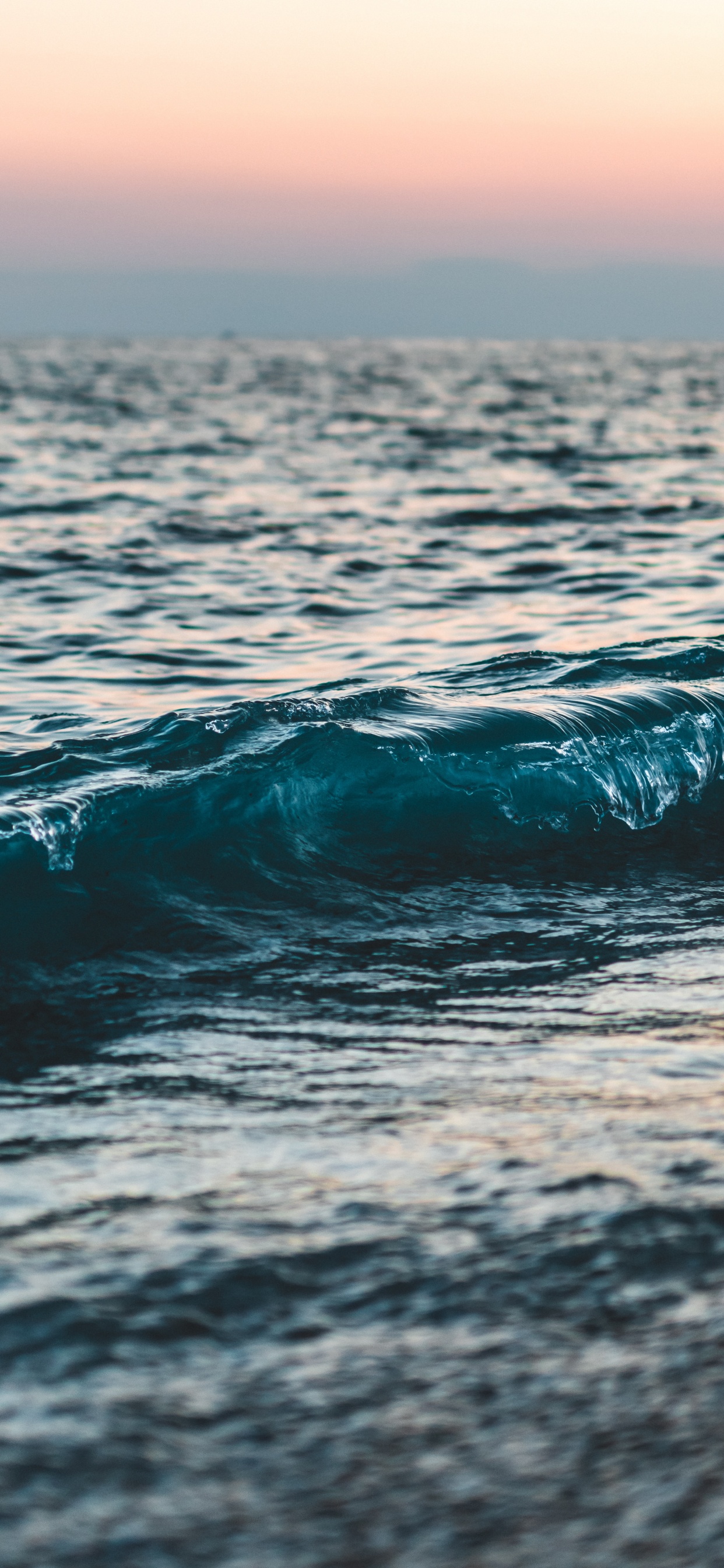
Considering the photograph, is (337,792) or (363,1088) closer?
(363,1088)

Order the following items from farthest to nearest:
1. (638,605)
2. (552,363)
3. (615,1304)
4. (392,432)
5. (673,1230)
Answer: (552,363)
(392,432)
(638,605)
(673,1230)
(615,1304)

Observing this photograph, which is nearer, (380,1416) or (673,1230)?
(380,1416)

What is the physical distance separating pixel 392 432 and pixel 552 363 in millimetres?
72603

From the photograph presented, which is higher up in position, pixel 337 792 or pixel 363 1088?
pixel 337 792

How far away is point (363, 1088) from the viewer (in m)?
3.48

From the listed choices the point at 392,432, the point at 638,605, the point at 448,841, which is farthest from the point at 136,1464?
the point at 392,432

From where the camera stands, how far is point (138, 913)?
4988 millimetres

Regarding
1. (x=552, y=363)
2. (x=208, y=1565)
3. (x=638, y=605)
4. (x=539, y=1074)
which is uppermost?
(x=552, y=363)

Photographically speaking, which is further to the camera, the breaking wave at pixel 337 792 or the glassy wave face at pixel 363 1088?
the breaking wave at pixel 337 792

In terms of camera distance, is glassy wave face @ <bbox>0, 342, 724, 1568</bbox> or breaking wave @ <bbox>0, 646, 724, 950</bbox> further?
breaking wave @ <bbox>0, 646, 724, 950</bbox>

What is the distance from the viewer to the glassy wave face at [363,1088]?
84.5 inches

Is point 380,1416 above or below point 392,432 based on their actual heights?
below

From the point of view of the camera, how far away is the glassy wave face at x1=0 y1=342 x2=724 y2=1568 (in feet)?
7.04

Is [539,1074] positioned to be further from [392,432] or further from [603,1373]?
[392,432]
